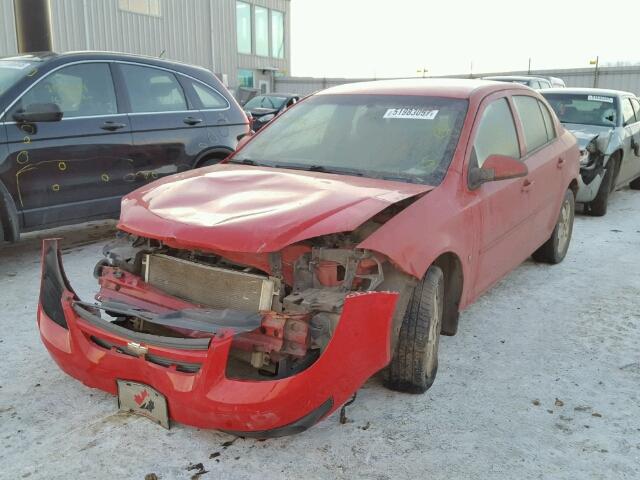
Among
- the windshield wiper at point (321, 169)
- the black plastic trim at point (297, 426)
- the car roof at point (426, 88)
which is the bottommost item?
the black plastic trim at point (297, 426)

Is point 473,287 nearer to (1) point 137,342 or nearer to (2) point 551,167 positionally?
(2) point 551,167

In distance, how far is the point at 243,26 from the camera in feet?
81.3

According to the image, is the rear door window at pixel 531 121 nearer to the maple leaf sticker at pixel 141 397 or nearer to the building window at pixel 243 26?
the maple leaf sticker at pixel 141 397

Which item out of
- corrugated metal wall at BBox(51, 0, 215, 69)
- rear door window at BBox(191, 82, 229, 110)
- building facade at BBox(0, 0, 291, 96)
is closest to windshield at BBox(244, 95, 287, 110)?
building facade at BBox(0, 0, 291, 96)

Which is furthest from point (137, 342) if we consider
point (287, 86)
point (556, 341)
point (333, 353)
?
point (287, 86)

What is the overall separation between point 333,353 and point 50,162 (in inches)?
145

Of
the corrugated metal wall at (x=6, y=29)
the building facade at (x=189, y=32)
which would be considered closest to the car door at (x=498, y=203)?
the building facade at (x=189, y=32)

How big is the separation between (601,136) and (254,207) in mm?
6327

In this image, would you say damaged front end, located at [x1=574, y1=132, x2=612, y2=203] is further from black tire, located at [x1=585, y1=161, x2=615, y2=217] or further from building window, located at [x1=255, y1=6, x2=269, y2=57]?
building window, located at [x1=255, y1=6, x2=269, y2=57]

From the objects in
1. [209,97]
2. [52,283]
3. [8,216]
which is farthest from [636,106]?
[52,283]

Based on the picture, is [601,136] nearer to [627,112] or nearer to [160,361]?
[627,112]

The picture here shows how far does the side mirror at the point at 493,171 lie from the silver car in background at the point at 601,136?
15.0ft

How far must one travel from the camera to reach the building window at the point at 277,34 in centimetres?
2670

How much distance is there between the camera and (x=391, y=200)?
9.57ft
